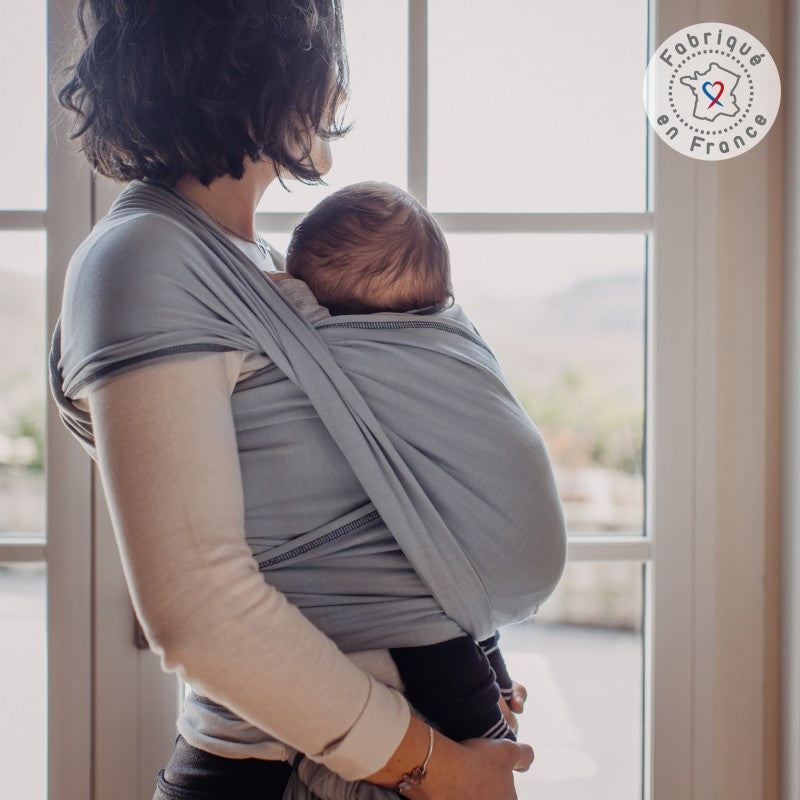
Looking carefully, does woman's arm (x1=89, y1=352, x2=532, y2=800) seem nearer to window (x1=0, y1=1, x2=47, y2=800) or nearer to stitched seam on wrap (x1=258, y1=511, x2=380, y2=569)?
stitched seam on wrap (x1=258, y1=511, x2=380, y2=569)

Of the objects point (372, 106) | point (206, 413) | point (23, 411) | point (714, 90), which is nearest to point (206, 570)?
point (206, 413)

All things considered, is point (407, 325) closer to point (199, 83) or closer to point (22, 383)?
point (199, 83)

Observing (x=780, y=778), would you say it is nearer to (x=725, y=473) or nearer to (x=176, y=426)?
(x=725, y=473)

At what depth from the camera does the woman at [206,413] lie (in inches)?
22.6

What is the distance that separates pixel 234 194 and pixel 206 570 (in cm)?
48

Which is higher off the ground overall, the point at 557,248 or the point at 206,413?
the point at 557,248

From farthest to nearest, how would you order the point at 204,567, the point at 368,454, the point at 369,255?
the point at 369,255, the point at 368,454, the point at 204,567

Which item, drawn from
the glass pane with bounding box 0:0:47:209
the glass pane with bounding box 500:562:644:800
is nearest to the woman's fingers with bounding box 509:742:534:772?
the glass pane with bounding box 500:562:644:800

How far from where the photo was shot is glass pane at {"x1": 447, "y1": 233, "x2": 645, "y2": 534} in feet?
3.85

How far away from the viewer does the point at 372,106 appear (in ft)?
3.78

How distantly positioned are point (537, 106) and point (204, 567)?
0.96 m

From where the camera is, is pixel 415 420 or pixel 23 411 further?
pixel 23 411

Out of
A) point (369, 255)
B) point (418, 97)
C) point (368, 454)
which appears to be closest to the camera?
point (368, 454)

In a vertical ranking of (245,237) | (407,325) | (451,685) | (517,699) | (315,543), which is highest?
(245,237)
